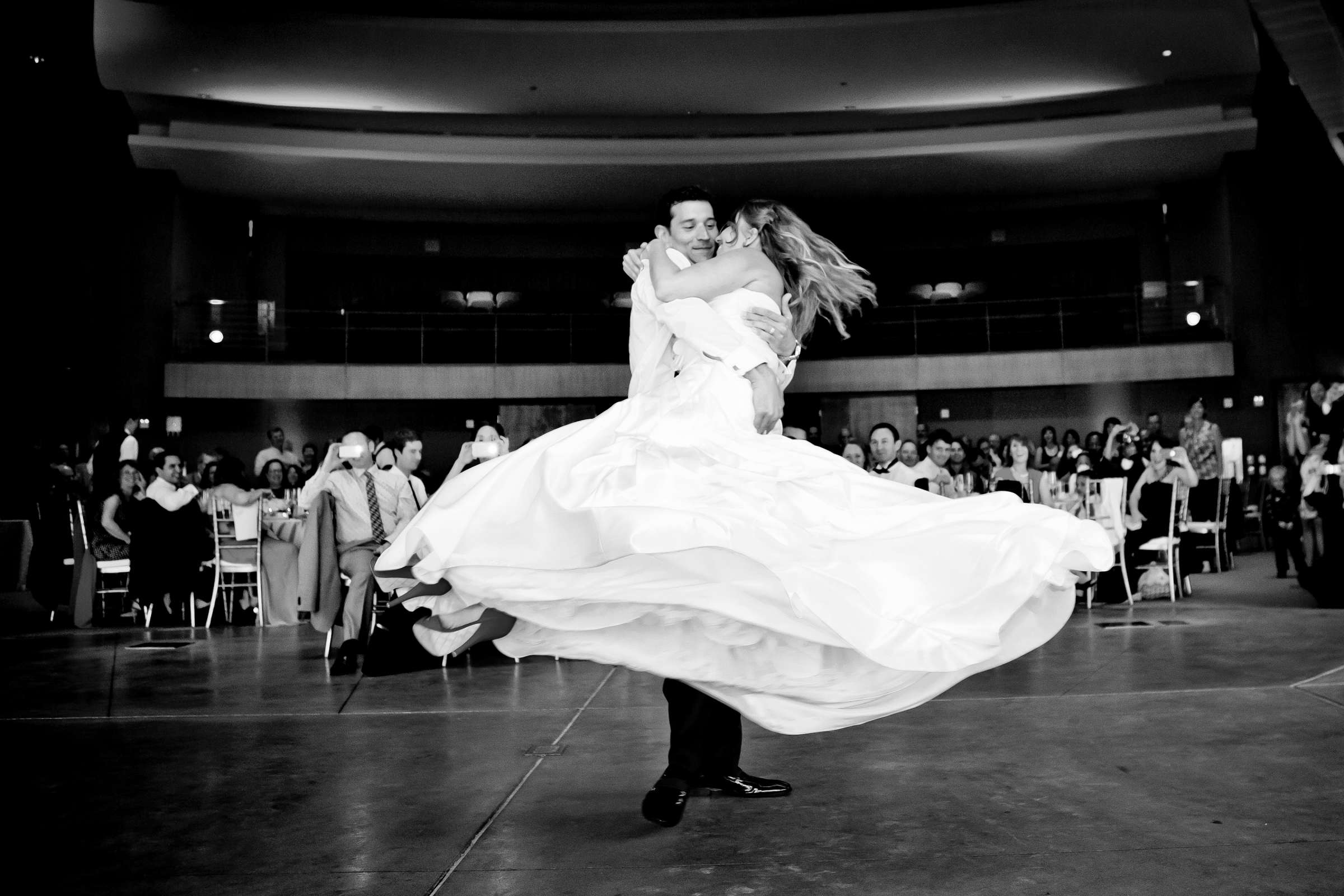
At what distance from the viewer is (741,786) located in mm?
2949

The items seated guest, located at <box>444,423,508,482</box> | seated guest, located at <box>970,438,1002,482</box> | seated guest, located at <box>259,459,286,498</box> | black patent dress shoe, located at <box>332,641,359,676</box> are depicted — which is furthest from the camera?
seated guest, located at <box>970,438,1002,482</box>

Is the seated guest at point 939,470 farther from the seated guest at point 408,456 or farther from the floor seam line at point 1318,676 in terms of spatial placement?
the seated guest at point 408,456

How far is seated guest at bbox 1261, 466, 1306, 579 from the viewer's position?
8.18m

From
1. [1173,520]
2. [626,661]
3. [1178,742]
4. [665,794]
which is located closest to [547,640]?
[626,661]

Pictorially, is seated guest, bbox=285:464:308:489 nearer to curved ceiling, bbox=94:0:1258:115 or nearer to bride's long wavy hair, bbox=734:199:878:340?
curved ceiling, bbox=94:0:1258:115

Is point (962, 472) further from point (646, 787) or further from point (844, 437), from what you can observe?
point (646, 787)

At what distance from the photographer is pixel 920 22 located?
13.2 metres

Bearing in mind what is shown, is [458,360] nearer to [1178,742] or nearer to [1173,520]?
[1173,520]

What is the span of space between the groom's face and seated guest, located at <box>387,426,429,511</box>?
3613 millimetres

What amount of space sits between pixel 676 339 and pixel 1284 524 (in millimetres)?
8029

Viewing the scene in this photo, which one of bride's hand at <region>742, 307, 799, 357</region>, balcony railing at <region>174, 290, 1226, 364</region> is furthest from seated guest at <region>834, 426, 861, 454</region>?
bride's hand at <region>742, 307, 799, 357</region>

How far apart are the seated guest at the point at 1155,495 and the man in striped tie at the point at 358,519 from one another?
201 inches

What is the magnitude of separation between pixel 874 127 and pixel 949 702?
13077 millimetres

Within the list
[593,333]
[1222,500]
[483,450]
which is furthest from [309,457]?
[1222,500]
